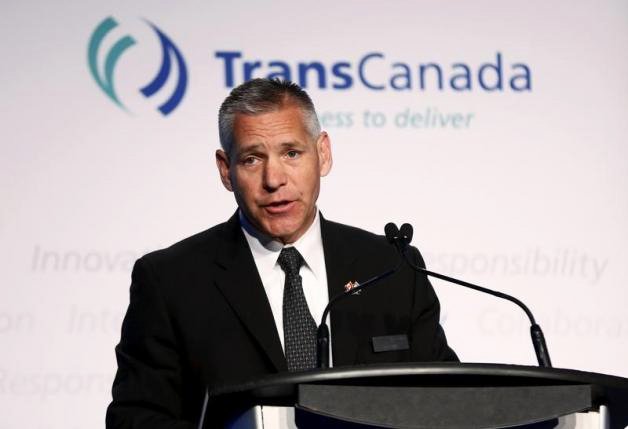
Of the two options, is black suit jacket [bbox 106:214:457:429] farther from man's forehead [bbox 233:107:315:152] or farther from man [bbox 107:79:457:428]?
man's forehead [bbox 233:107:315:152]

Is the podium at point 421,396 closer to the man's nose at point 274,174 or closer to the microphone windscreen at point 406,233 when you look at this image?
the microphone windscreen at point 406,233

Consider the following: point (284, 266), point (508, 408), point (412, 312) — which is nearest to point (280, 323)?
point (284, 266)

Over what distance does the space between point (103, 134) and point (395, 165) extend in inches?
44.9

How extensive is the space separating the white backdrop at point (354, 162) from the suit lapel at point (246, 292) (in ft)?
3.88

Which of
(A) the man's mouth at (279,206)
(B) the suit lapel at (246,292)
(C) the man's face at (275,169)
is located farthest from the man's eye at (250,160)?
(B) the suit lapel at (246,292)

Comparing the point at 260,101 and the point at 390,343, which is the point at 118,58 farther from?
the point at 390,343

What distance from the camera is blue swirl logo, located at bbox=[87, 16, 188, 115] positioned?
384 centimetres

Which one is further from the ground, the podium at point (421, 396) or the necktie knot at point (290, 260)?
the necktie knot at point (290, 260)

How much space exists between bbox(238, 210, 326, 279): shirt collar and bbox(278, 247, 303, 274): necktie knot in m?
0.02

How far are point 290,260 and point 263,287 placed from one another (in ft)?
0.34

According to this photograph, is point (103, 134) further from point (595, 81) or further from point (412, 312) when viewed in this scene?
point (595, 81)

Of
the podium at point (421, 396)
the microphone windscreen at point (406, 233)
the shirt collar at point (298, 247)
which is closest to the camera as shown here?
the podium at point (421, 396)

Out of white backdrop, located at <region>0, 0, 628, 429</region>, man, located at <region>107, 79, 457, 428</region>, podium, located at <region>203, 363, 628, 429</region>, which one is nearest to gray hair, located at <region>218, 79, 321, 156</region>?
man, located at <region>107, 79, 457, 428</region>

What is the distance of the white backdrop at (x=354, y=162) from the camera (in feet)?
12.1
